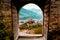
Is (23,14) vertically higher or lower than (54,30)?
higher

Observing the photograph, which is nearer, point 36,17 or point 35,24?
point 35,24

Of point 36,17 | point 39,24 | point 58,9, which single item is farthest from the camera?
point 36,17

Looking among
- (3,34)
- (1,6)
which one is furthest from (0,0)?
(3,34)

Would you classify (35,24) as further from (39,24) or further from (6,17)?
(6,17)

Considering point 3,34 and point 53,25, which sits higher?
point 53,25

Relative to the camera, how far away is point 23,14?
34.7 feet

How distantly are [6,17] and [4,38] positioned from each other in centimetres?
63

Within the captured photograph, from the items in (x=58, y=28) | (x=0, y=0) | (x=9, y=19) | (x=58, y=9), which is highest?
(x=0, y=0)

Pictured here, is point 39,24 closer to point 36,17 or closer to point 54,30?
point 36,17

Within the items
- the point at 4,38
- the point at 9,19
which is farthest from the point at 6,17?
the point at 4,38

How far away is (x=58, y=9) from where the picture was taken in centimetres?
375

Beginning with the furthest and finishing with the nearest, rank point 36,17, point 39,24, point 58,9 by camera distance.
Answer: point 36,17, point 39,24, point 58,9

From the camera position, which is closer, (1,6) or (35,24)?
(1,6)

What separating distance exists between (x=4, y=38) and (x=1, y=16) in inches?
26.2
